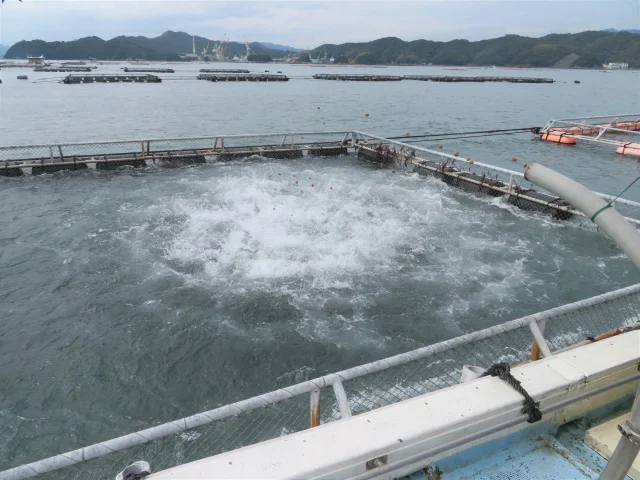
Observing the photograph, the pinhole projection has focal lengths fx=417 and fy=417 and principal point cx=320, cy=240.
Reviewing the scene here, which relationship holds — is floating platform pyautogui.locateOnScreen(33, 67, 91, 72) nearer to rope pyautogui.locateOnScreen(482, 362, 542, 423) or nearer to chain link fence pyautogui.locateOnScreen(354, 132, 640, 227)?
chain link fence pyautogui.locateOnScreen(354, 132, 640, 227)

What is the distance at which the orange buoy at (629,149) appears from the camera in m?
31.6

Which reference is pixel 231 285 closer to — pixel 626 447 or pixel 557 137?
pixel 626 447

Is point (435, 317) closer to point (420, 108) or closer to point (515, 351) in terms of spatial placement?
point (515, 351)

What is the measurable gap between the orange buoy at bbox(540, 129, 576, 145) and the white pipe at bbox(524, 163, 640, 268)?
38.4 meters

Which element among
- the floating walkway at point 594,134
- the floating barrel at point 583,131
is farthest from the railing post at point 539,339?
the floating barrel at point 583,131

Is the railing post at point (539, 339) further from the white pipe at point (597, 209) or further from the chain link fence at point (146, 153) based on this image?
the chain link fence at point (146, 153)

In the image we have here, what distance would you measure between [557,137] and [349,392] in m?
36.9

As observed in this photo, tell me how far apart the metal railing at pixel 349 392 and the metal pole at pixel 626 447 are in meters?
1.59

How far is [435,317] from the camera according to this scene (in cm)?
1074

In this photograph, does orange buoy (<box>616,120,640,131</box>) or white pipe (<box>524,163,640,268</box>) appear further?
orange buoy (<box>616,120,640,131</box>)

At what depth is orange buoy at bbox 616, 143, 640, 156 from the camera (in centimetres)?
3159

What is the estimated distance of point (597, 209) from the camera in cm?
288

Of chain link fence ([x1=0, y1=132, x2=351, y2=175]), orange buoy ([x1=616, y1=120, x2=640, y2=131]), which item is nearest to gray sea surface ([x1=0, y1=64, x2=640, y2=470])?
chain link fence ([x1=0, y1=132, x2=351, y2=175])

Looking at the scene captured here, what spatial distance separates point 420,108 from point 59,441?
6481 cm
